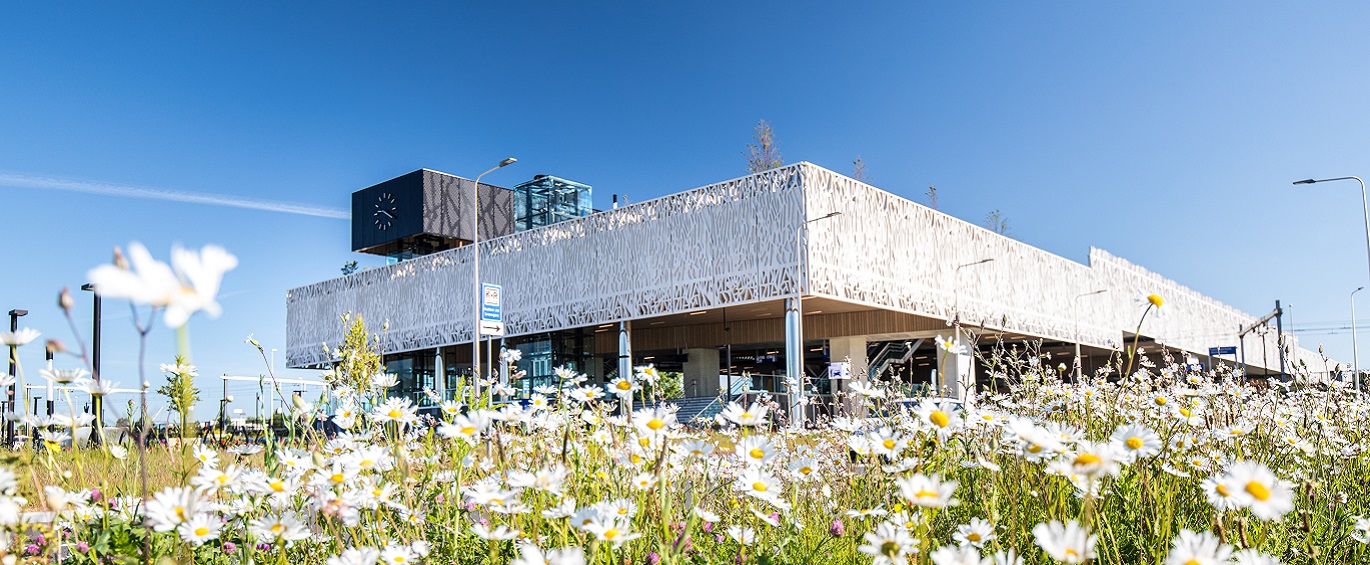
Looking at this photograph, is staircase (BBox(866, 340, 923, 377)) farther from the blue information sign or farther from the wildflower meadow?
the wildflower meadow

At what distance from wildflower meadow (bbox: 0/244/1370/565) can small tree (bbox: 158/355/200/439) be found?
0.02 meters

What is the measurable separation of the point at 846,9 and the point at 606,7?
10925 mm

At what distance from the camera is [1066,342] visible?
127ft

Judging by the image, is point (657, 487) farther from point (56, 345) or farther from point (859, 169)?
point (859, 169)

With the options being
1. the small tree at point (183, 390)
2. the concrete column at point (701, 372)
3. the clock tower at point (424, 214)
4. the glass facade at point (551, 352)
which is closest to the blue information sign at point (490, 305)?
the small tree at point (183, 390)

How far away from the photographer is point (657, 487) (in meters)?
2.22

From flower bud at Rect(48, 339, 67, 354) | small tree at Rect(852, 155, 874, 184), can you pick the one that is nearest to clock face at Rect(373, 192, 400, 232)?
small tree at Rect(852, 155, 874, 184)

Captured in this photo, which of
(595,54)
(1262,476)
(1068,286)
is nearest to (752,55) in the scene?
(595,54)

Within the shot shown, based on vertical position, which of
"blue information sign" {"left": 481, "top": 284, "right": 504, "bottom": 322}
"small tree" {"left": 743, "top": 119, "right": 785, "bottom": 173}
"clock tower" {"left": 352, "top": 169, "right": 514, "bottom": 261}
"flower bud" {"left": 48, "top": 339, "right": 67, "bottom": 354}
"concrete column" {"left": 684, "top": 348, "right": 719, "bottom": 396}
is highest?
"small tree" {"left": 743, "top": 119, "right": 785, "bottom": 173}

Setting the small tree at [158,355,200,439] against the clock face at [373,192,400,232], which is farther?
the clock face at [373,192,400,232]

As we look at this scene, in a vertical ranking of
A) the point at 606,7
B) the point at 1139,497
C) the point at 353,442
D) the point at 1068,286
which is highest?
the point at 606,7

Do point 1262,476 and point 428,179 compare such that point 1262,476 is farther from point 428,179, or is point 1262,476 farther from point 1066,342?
point 428,179

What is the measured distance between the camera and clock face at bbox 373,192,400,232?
4922 centimetres

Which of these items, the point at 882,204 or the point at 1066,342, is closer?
the point at 882,204
